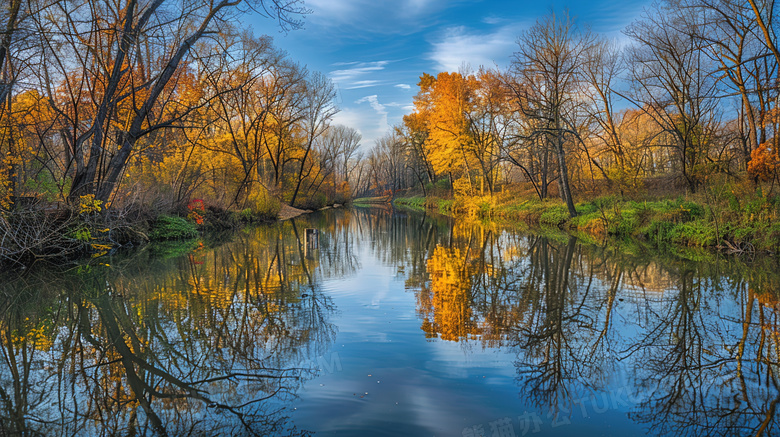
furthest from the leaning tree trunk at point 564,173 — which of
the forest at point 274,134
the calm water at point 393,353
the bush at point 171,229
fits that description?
the bush at point 171,229

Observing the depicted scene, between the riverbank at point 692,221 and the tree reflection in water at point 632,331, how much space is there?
4.45ft

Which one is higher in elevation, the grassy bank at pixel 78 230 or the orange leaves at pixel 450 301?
the grassy bank at pixel 78 230

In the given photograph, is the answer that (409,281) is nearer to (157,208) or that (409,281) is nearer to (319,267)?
(319,267)

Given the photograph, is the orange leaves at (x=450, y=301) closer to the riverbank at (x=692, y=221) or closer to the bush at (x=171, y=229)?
the riverbank at (x=692, y=221)

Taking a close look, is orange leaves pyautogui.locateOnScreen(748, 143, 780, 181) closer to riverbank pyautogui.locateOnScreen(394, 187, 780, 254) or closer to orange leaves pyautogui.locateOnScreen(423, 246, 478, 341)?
riverbank pyautogui.locateOnScreen(394, 187, 780, 254)

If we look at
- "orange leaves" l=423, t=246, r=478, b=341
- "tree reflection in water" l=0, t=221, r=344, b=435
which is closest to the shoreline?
"orange leaves" l=423, t=246, r=478, b=341

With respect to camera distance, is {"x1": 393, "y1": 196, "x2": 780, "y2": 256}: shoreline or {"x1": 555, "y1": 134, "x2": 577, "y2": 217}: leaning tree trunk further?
{"x1": 555, "y1": 134, "x2": 577, "y2": 217}: leaning tree trunk

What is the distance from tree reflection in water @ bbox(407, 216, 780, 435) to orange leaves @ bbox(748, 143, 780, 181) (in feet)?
23.6

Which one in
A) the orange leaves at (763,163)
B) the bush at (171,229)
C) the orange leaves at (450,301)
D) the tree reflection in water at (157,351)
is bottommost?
the orange leaves at (450,301)

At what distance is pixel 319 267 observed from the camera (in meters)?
9.04

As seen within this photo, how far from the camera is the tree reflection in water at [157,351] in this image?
114 inches

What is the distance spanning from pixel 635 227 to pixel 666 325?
10.2 m

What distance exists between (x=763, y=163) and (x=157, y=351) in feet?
57.2

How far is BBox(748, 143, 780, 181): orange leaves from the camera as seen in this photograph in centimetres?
1380
